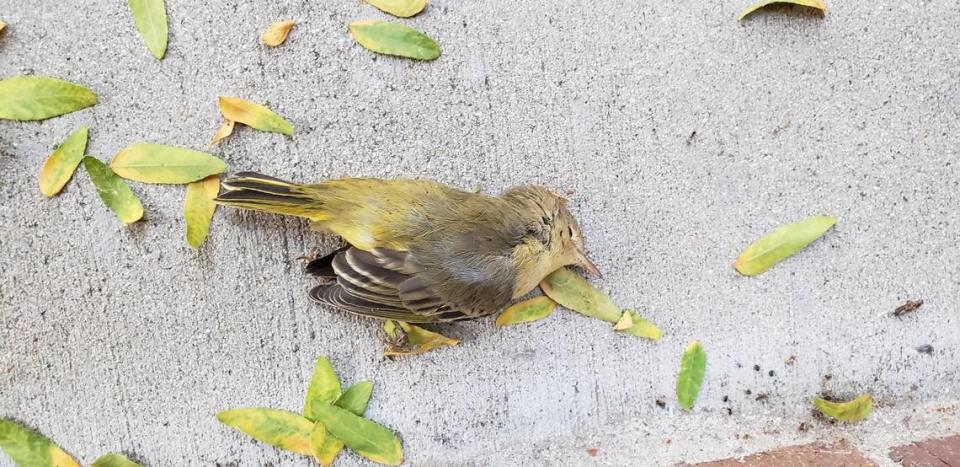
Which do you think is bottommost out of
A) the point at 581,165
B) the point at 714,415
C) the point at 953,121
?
the point at 714,415

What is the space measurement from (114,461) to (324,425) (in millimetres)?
912

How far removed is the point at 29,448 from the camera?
329 cm

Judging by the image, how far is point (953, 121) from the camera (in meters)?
3.53

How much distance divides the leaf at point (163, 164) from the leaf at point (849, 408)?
283cm

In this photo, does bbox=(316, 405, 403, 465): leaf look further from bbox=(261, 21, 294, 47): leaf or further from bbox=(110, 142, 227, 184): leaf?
Result: bbox=(261, 21, 294, 47): leaf

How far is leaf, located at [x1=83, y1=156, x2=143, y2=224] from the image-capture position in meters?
3.27


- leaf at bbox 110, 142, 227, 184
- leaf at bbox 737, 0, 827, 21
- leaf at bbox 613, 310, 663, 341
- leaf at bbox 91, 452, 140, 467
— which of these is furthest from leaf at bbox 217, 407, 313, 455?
leaf at bbox 737, 0, 827, 21

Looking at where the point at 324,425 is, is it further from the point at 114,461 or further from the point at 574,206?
the point at 574,206

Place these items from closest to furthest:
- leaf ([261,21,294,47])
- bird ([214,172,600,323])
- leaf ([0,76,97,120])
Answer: bird ([214,172,600,323]) → leaf ([0,76,97,120]) → leaf ([261,21,294,47])

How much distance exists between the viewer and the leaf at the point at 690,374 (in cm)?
347

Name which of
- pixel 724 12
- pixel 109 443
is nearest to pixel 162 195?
pixel 109 443

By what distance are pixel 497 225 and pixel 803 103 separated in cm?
156

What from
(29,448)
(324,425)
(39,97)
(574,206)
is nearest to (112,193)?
(39,97)

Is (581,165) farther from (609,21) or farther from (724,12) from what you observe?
(724,12)
